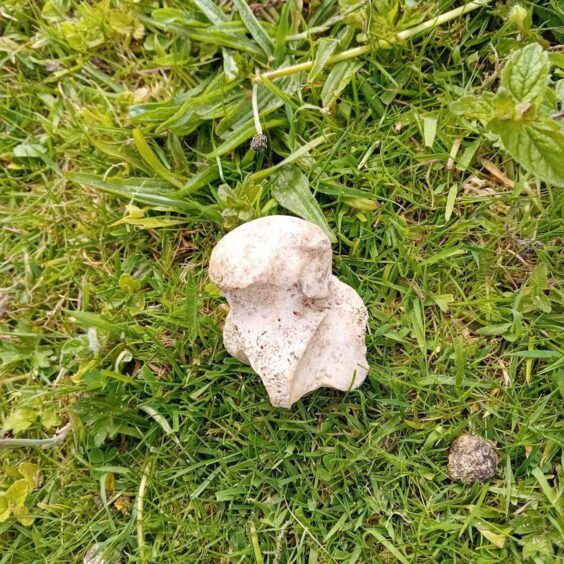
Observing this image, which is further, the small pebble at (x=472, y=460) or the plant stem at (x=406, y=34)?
the plant stem at (x=406, y=34)

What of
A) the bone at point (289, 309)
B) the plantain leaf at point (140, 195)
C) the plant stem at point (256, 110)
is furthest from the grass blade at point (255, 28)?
the bone at point (289, 309)

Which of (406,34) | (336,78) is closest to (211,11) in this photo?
(336,78)

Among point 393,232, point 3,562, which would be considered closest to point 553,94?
point 393,232

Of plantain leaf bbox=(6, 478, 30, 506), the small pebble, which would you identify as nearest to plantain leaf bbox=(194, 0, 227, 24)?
the small pebble

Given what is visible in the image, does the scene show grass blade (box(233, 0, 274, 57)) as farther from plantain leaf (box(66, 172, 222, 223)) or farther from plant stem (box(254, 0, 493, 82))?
plantain leaf (box(66, 172, 222, 223))

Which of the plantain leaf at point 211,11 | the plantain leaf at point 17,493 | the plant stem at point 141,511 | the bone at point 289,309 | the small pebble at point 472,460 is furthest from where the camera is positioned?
the plantain leaf at point 211,11

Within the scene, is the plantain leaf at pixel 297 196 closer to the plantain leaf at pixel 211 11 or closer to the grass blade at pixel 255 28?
the grass blade at pixel 255 28

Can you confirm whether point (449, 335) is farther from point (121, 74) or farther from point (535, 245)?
point (121, 74)
